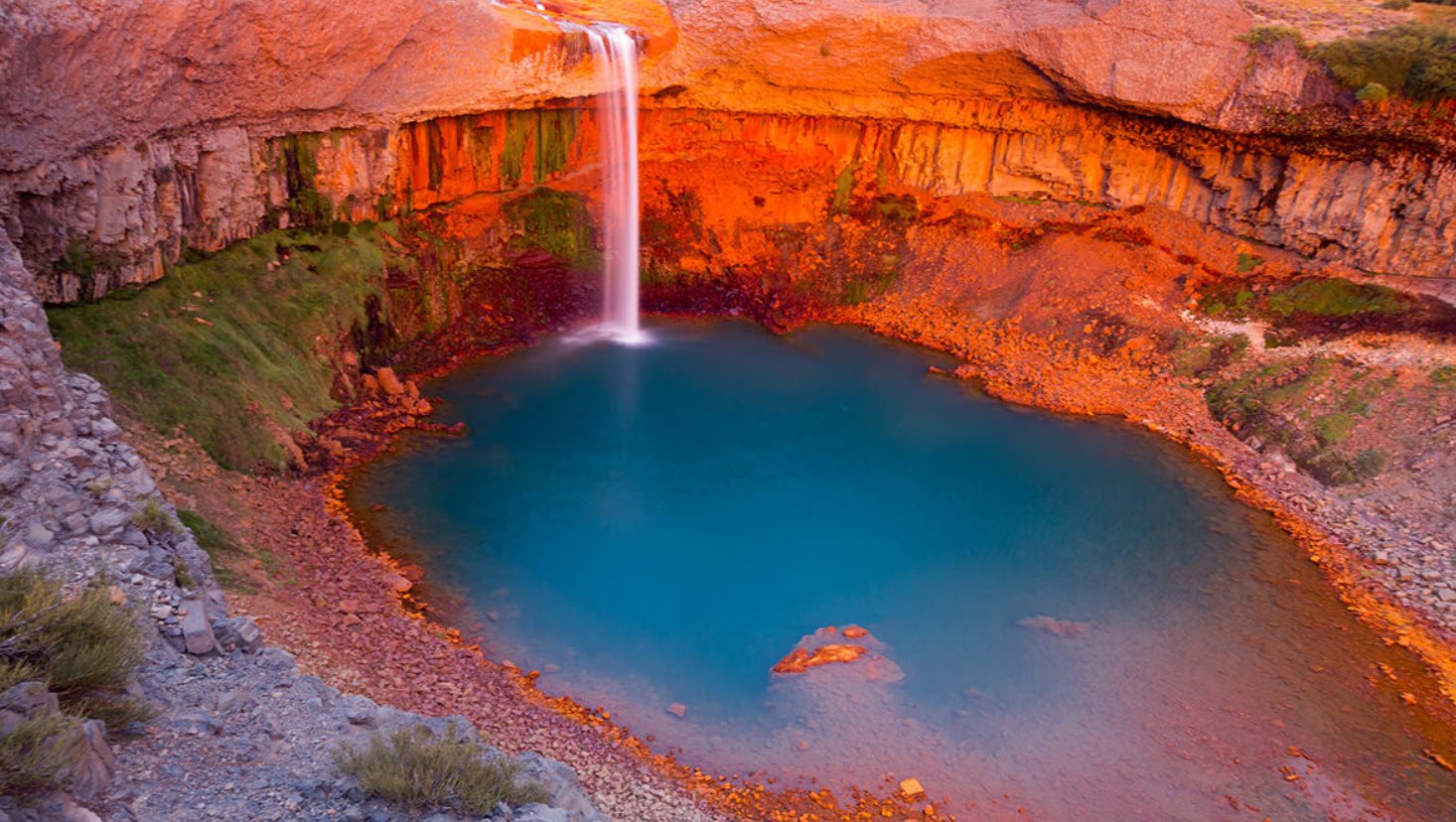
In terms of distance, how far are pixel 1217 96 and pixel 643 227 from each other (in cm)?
1831

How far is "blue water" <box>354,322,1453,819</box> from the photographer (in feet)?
45.2

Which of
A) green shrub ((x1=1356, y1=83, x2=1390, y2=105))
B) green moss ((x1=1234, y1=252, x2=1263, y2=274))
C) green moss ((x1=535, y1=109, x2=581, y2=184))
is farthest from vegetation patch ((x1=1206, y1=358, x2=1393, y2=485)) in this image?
green moss ((x1=535, y1=109, x2=581, y2=184))

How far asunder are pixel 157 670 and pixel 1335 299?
28.8 m

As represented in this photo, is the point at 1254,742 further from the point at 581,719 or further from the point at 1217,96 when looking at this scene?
the point at 1217,96

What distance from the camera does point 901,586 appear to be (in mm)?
17875

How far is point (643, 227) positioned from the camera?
A: 3195 centimetres

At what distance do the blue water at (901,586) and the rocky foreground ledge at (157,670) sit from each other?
637 cm

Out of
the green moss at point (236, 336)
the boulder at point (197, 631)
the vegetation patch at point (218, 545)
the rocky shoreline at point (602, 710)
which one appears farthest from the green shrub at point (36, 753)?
the green moss at point (236, 336)

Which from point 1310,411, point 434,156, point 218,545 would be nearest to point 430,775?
point 218,545

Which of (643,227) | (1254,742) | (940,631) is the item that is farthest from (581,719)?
(643,227)

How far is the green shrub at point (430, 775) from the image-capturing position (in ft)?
22.6

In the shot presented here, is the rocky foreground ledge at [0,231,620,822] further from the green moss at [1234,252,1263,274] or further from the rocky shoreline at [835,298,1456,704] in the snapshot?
the green moss at [1234,252,1263,274]

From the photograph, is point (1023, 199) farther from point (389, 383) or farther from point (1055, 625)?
point (389, 383)

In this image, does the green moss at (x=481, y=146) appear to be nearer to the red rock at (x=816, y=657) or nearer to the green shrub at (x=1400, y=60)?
the red rock at (x=816, y=657)
